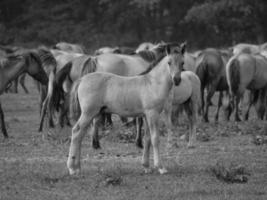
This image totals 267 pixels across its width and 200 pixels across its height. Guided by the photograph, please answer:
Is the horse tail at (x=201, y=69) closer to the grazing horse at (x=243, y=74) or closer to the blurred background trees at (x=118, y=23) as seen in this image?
the grazing horse at (x=243, y=74)

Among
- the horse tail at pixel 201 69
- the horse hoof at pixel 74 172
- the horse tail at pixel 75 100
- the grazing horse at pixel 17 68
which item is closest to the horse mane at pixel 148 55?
the grazing horse at pixel 17 68

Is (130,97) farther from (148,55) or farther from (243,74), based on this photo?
(243,74)

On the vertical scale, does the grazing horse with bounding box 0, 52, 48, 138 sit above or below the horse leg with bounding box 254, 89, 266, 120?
above

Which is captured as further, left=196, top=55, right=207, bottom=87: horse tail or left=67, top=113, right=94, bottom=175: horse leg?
left=196, top=55, right=207, bottom=87: horse tail

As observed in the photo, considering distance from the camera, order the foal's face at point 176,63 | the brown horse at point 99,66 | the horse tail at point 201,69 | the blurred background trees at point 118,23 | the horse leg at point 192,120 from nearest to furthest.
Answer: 1. the foal's face at point 176,63
2. the horse leg at point 192,120
3. the brown horse at point 99,66
4. the horse tail at point 201,69
5. the blurred background trees at point 118,23

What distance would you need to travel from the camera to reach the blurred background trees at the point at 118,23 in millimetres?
47125

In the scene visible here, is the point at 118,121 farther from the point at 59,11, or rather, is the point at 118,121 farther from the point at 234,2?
the point at 59,11

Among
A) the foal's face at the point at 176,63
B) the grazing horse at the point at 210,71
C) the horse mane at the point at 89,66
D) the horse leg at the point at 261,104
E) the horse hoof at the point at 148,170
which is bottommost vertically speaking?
the horse leg at the point at 261,104

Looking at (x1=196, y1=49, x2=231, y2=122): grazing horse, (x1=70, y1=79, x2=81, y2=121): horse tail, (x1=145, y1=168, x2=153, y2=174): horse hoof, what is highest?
(x1=70, y1=79, x2=81, y2=121): horse tail

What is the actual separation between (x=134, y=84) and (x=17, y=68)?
523 cm

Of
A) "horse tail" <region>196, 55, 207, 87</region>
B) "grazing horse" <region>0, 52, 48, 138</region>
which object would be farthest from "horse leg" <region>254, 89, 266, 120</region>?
"grazing horse" <region>0, 52, 48, 138</region>

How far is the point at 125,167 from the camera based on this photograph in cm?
1046

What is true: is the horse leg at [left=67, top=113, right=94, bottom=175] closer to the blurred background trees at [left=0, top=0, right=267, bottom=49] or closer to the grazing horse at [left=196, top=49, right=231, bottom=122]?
the grazing horse at [left=196, top=49, right=231, bottom=122]

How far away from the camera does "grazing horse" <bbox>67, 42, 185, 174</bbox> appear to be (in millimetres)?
9875
